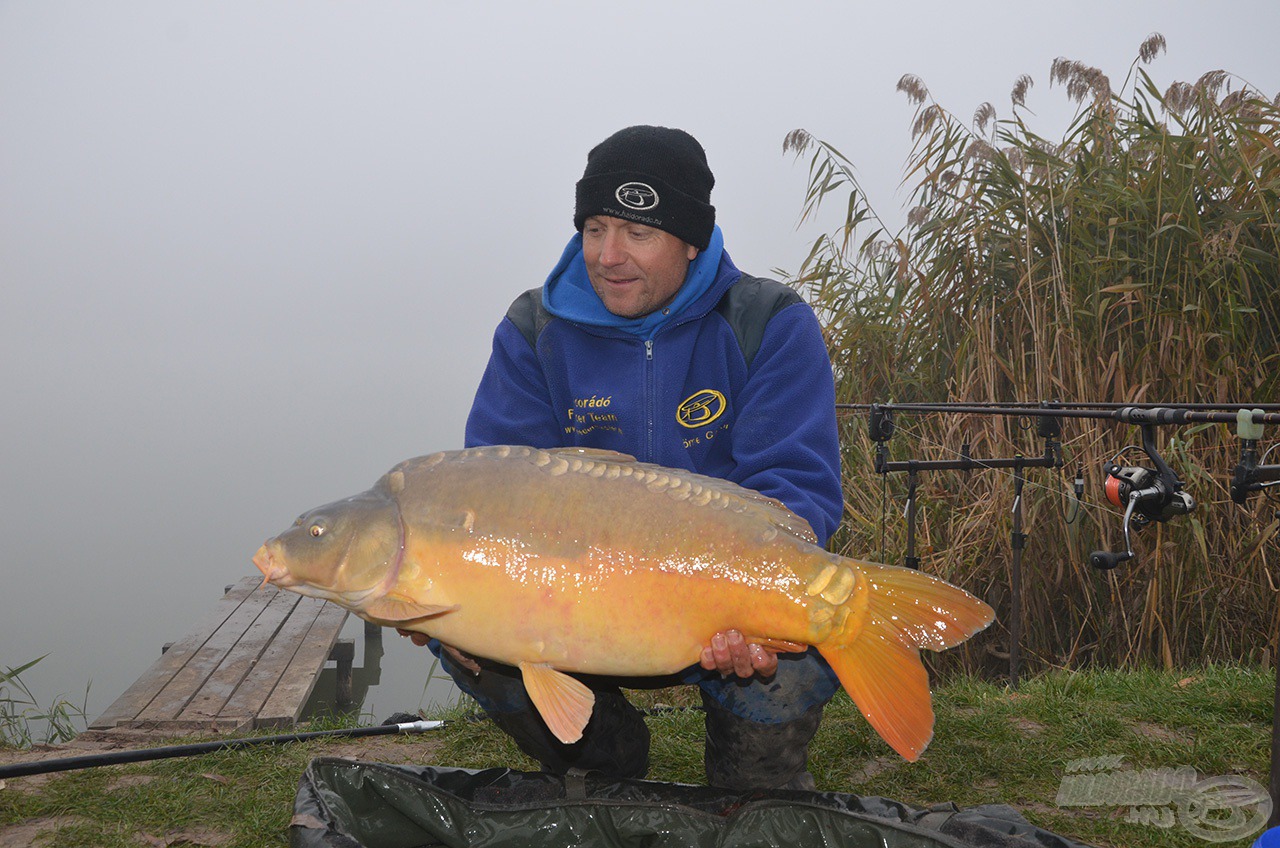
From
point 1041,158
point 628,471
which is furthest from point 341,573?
point 1041,158

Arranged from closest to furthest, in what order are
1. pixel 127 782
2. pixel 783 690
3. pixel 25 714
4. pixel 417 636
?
pixel 417 636 → pixel 783 690 → pixel 127 782 → pixel 25 714

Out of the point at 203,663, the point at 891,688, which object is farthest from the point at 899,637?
the point at 203,663

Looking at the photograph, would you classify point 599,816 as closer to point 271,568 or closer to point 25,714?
point 271,568

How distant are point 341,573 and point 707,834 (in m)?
0.72

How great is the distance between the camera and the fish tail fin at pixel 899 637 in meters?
Answer: 1.21

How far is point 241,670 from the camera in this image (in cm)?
347

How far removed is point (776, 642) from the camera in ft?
4.24

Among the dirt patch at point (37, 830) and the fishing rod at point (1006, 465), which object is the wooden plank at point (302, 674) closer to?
the dirt patch at point (37, 830)

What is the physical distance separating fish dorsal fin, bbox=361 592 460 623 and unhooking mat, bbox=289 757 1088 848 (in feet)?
1.44

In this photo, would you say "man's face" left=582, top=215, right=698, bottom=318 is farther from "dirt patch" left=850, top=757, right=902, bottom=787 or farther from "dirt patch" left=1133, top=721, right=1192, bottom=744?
"dirt patch" left=1133, top=721, right=1192, bottom=744

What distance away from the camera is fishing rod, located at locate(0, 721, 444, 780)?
183cm

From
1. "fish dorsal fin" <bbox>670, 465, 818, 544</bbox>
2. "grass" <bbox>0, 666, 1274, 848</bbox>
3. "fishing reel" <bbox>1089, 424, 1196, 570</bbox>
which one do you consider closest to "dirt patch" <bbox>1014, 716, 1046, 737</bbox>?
"grass" <bbox>0, 666, 1274, 848</bbox>

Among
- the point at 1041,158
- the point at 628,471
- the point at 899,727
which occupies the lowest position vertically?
the point at 899,727

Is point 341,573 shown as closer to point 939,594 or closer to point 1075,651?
point 939,594
